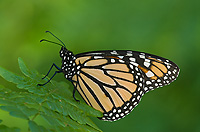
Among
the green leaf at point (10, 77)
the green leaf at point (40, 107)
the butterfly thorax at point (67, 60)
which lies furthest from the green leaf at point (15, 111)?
the butterfly thorax at point (67, 60)

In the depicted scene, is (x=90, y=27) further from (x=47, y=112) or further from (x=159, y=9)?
(x=47, y=112)

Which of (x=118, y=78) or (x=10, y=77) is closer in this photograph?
(x=10, y=77)

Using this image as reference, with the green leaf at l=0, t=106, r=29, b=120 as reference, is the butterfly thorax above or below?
above

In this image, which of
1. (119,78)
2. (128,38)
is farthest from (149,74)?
(128,38)

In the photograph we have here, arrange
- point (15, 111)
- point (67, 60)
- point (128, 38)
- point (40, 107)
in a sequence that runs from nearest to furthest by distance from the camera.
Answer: point (15, 111)
point (40, 107)
point (67, 60)
point (128, 38)

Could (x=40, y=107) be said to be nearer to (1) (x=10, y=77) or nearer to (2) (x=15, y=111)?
(2) (x=15, y=111)

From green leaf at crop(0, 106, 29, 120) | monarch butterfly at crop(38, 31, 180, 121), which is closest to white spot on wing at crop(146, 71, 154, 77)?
monarch butterfly at crop(38, 31, 180, 121)

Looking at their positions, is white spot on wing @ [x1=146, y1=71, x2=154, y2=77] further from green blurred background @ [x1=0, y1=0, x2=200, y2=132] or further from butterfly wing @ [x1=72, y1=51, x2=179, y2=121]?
green blurred background @ [x1=0, y1=0, x2=200, y2=132]
